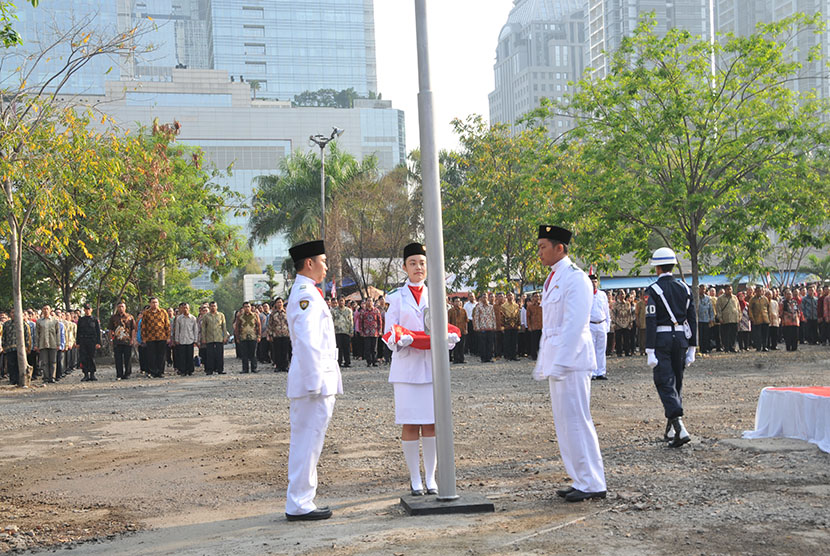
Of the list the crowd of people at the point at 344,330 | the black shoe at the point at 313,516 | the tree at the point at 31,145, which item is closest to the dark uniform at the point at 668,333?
the black shoe at the point at 313,516

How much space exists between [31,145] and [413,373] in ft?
50.4

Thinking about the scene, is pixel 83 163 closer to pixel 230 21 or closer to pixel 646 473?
pixel 646 473

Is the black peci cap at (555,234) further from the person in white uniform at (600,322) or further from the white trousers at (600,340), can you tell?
the white trousers at (600,340)

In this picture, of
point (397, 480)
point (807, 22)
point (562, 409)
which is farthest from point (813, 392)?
point (807, 22)

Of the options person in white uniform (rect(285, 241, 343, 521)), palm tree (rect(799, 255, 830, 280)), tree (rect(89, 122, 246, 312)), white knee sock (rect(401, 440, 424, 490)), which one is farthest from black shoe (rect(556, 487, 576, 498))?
palm tree (rect(799, 255, 830, 280))

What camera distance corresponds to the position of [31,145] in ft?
66.5

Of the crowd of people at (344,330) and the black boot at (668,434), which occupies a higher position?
the crowd of people at (344,330)

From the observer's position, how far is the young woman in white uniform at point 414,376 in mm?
7730

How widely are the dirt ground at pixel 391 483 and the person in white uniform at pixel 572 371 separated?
0.27m

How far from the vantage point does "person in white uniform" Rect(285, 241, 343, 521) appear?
7117 millimetres

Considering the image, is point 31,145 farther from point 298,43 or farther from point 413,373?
point 298,43

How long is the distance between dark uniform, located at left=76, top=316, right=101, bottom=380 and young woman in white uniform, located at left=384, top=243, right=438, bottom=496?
1890cm

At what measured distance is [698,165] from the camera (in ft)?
83.4

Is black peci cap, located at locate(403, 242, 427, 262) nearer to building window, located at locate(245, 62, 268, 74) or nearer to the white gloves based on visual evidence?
the white gloves
